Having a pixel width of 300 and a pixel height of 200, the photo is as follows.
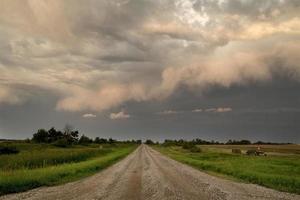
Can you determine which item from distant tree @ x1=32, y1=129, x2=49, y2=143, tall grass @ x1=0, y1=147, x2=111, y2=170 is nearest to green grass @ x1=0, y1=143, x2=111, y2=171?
tall grass @ x1=0, y1=147, x2=111, y2=170

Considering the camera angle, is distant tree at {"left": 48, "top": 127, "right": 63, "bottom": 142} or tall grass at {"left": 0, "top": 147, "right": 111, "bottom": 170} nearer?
tall grass at {"left": 0, "top": 147, "right": 111, "bottom": 170}

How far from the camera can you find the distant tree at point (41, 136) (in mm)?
168000

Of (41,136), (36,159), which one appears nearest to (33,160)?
(36,159)

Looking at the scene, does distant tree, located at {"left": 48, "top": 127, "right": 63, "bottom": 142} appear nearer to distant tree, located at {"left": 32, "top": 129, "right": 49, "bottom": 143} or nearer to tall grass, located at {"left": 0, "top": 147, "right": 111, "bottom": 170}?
distant tree, located at {"left": 32, "top": 129, "right": 49, "bottom": 143}

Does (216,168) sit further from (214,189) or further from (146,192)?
(146,192)

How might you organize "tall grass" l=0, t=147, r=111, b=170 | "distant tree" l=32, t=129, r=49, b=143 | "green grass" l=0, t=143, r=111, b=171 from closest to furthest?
"tall grass" l=0, t=147, r=111, b=170
"green grass" l=0, t=143, r=111, b=171
"distant tree" l=32, t=129, r=49, b=143

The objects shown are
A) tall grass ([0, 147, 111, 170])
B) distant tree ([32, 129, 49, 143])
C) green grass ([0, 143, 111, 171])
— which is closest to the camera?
tall grass ([0, 147, 111, 170])

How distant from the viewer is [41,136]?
561 feet

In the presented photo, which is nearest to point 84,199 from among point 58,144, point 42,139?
point 58,144

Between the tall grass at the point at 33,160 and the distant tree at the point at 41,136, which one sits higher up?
the distant tree at the point at 41,136

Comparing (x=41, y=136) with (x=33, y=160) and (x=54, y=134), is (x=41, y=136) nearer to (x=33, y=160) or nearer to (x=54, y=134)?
(x=54, y=134)

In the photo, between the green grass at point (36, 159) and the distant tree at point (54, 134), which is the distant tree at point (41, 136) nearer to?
the distant tree at point (54, 134)

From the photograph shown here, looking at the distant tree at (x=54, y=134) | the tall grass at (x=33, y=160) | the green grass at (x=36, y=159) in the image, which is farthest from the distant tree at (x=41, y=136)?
the tall grass at (x=33, y=160)

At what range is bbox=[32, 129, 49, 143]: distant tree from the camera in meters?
168
